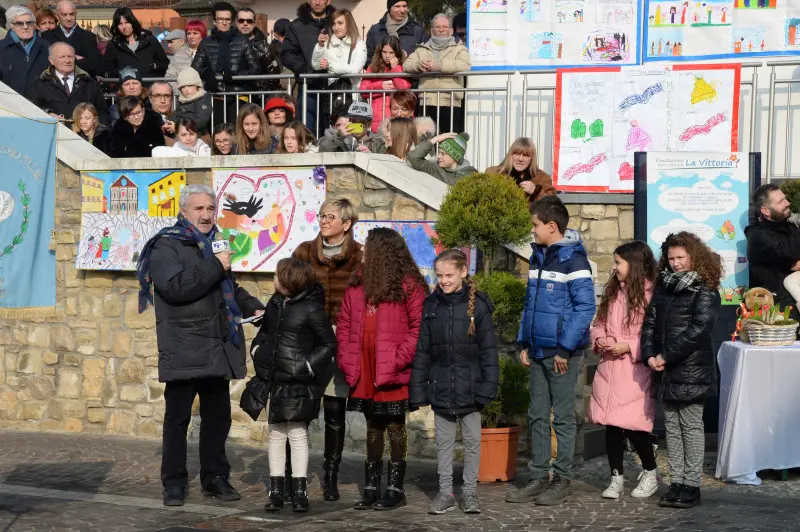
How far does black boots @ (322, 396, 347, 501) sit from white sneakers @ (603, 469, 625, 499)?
1714mm

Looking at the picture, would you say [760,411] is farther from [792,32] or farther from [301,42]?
[301,42]

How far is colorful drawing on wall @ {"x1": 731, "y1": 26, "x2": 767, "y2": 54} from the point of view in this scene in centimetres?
1158

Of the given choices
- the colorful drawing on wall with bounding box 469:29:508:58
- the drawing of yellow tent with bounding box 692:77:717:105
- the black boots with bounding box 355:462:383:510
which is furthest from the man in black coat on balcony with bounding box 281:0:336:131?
the black boots with bounding box 355:462:383:510

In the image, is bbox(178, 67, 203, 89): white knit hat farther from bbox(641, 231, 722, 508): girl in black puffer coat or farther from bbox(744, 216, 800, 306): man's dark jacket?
bbox(641, 231, 722, 508): girl in black puffer coat

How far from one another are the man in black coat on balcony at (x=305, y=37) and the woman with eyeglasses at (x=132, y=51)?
1.72 m

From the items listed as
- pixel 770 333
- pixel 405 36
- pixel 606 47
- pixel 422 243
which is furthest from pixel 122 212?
pixel 770 333

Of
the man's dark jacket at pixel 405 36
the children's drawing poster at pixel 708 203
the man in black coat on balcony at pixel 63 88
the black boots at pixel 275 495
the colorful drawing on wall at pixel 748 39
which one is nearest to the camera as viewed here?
the black boots at pixel 275 495

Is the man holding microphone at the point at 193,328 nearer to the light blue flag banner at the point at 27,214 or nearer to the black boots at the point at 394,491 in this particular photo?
the black boots at the point at 394,491

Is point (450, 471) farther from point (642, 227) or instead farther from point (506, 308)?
point (642, 227)

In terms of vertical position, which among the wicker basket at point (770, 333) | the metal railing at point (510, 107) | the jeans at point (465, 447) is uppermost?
the metal railing at point (510, 107)

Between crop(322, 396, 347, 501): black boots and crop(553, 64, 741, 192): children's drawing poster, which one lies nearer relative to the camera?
crop(322, 396, 347, 501): black boots

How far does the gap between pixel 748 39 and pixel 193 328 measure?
612cm

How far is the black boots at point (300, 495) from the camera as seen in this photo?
25.9 feet

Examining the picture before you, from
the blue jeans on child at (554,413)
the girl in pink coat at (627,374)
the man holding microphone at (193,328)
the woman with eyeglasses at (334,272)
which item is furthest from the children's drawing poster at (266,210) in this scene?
the girl in pink coat at (627,374)
